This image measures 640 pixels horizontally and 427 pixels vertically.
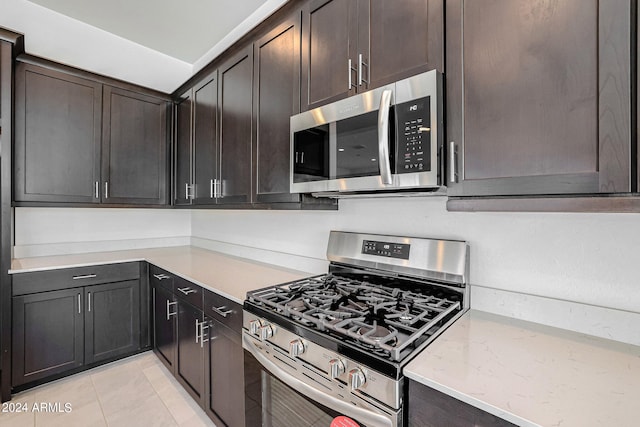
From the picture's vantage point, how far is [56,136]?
2424 mm

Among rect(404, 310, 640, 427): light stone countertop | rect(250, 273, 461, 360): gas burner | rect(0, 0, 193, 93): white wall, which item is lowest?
rect(404, 310, 640, 427): light stone countertop

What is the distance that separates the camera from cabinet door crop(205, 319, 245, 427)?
1537 millimetres

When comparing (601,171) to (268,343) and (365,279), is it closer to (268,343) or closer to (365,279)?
(365,279)

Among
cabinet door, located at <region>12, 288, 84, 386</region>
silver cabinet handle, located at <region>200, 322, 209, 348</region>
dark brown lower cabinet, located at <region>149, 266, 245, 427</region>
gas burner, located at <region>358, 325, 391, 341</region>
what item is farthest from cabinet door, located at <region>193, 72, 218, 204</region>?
gas burner, located at <region>358, 325, 391, 341</region>

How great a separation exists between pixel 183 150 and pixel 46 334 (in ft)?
5.83

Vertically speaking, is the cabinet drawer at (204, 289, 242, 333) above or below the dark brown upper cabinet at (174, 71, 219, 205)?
below

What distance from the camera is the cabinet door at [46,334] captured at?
2.13 metres

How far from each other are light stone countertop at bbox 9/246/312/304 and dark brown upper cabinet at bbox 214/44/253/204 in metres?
0.50

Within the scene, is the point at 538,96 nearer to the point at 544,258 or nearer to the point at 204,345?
the point at 544,258

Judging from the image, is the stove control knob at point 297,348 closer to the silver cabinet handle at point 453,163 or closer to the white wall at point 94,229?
the silver cabinet handle at point 453,163

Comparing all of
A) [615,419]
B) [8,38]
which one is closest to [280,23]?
[8,38]

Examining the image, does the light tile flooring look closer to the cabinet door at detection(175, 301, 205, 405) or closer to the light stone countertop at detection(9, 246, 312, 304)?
the cabinet door at detection(175, 301, 205, 405)

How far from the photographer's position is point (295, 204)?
1696 mm

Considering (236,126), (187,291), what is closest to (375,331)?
(187,291)
